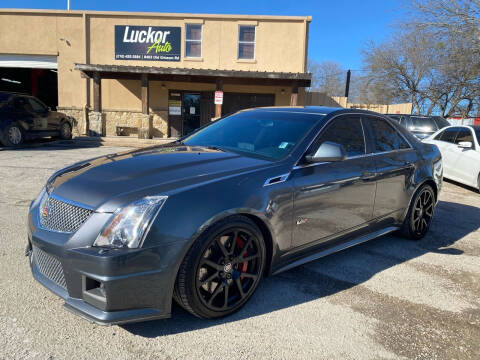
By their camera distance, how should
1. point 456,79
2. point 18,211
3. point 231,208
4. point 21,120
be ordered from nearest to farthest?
point 231,208 → point 18,211 → point 21,120 → point 456,79

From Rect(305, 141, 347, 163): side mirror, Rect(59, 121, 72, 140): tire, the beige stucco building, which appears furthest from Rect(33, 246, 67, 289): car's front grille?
the beige stucco building

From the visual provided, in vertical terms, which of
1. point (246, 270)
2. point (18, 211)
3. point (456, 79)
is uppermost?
point (456, 79)

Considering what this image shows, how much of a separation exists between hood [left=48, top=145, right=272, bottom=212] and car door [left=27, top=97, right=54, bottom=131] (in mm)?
11695

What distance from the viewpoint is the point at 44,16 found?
18.2 m

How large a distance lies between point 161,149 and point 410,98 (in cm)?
3101

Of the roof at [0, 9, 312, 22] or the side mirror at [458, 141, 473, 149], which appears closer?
the side mirror at [458, 141, 473, 149]

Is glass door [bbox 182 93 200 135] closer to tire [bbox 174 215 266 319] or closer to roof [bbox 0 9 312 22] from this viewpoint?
roof [bbox 0 9 312 22]

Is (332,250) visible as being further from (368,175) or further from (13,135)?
(13,135)

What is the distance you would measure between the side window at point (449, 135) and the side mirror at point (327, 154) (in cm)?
740

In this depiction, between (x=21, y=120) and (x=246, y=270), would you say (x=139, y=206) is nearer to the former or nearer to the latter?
(x=246, y=270)

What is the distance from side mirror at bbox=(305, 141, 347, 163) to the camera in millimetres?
3113

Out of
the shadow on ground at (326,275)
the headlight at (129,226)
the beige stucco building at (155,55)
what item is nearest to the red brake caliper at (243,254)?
the shadow on ground at (326,275)

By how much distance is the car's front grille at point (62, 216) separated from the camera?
7.73ft

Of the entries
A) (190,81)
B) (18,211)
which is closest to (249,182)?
(18,211)
